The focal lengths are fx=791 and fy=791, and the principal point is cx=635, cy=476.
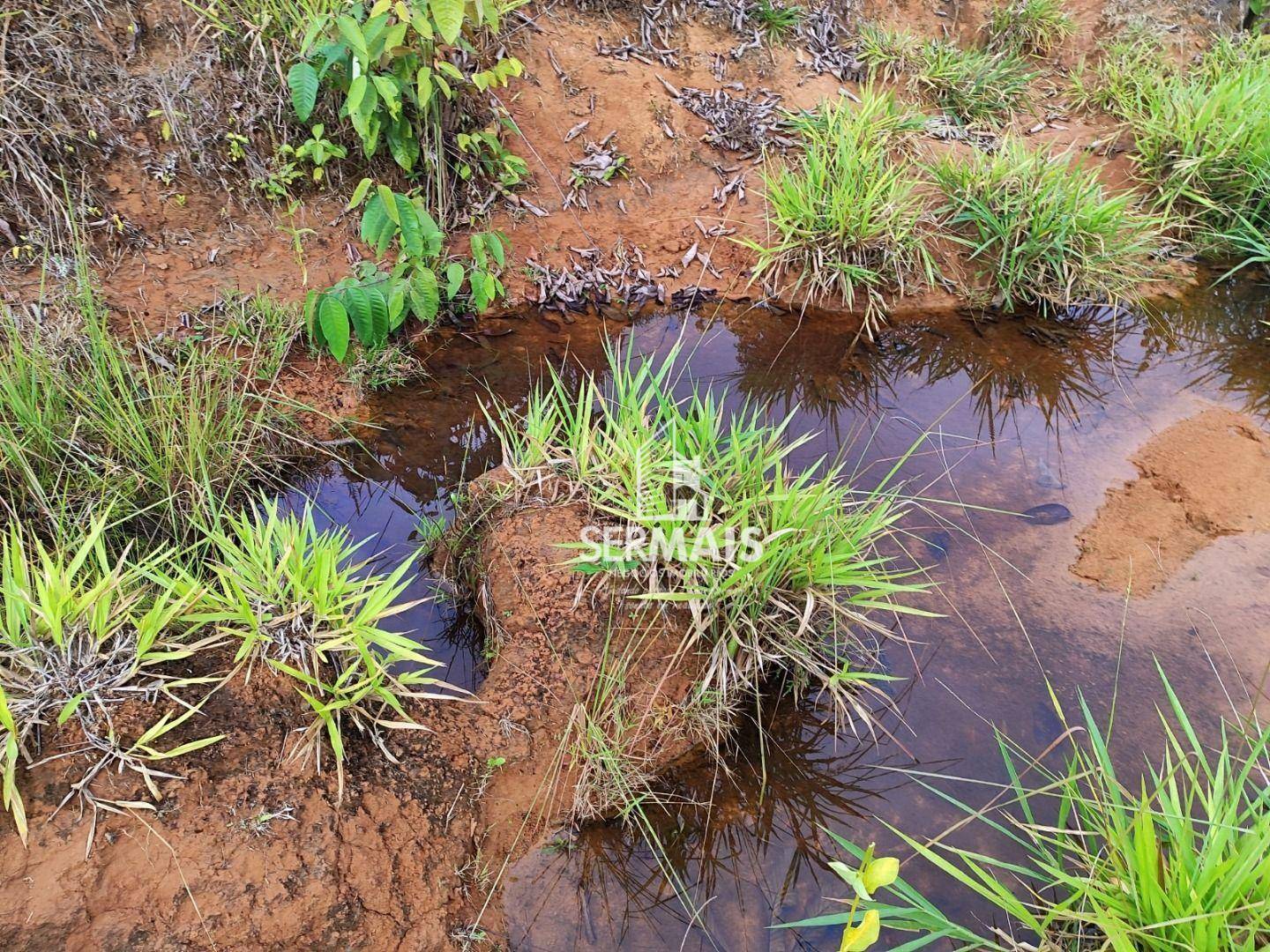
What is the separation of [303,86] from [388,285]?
38.4 inches

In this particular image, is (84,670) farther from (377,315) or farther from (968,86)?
(968,86)

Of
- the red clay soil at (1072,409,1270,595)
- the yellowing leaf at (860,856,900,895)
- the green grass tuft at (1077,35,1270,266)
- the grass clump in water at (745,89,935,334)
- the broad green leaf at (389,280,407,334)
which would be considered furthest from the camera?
the green grass tuft at (1077,35,1270,266)

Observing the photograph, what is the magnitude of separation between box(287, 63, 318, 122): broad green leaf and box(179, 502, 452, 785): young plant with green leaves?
2162 mm

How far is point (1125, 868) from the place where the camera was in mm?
1721

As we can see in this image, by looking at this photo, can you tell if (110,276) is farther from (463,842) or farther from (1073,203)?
(1073,203)

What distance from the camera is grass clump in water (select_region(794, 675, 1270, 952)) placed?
1.46 meters

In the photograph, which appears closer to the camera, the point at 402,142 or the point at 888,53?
the point at 402,142

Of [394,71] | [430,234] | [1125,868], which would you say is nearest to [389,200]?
[430,234]

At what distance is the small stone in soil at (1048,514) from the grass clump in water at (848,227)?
129cm

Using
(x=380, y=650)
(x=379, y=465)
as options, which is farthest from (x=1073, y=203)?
(x=380, y=650)

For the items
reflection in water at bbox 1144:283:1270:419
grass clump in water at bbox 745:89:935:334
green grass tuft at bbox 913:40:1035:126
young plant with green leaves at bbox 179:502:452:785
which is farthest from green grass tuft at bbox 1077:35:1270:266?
young plant with green leaves at bbox 179:502:452:785

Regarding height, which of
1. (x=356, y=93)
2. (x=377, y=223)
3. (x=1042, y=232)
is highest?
(x=356, y=93)

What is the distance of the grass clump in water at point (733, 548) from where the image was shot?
87.0 inches

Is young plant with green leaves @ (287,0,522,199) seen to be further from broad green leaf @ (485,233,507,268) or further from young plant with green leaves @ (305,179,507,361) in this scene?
broad green leaf @ (485,233,507,268)
